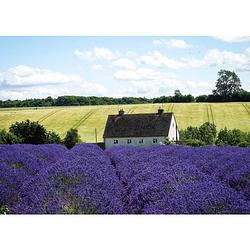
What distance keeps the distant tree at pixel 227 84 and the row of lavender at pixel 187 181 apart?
0.76 m

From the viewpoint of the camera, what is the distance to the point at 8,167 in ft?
18.3

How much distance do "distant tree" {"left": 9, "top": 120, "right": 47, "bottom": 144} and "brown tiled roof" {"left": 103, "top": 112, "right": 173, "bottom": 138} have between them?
1.04m

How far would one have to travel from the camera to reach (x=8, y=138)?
19.6 feet

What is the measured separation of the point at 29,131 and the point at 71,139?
0.73 meters

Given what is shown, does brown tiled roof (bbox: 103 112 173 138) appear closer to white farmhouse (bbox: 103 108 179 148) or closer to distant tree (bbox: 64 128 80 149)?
white farmhouse (bbox: 103 108 179 148)

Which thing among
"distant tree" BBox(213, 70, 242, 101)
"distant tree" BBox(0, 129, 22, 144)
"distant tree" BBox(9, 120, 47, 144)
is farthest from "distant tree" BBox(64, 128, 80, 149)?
"distant tree" BBox(213, 70, 242, 101)

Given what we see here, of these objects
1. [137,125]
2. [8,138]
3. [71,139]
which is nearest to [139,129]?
[137,125]

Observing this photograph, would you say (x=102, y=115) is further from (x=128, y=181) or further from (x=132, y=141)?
(x=128, y=181)

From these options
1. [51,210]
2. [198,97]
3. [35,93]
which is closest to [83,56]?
[35,93]

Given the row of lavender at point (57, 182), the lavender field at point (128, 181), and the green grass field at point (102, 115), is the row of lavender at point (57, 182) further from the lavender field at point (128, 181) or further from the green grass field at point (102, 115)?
the green grass field at point (102, 115)

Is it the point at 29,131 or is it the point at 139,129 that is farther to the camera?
the point at 139,129

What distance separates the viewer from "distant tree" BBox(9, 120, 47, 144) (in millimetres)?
6162

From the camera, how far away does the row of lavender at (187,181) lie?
407 centimetres

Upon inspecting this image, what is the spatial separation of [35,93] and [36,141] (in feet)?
3.74
